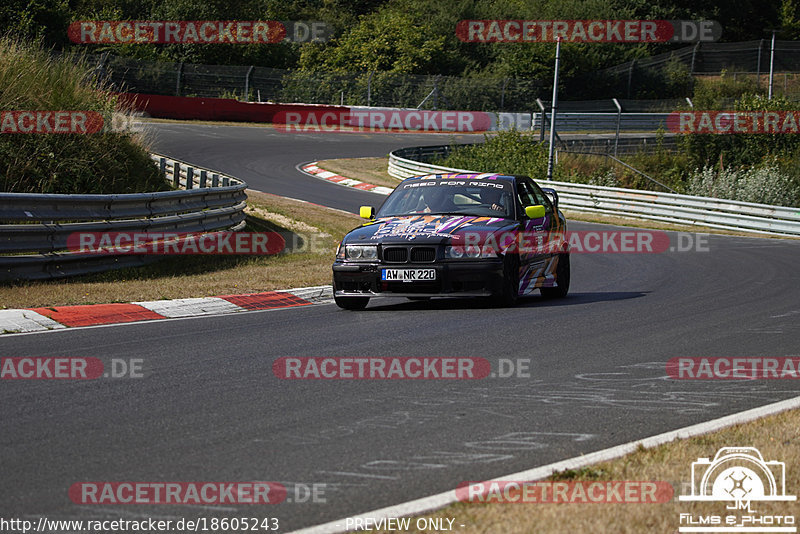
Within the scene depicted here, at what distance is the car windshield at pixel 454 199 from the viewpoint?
11797 mm

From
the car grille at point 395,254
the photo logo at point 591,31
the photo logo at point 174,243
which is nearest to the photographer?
the car grille at point 395,254

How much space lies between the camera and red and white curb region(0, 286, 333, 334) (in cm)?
974

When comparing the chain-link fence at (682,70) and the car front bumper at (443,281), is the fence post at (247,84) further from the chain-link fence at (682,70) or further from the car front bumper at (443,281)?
the car front bumper at (443,281)

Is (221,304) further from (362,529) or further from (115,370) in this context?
(362,529)

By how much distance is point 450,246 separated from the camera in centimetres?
1077

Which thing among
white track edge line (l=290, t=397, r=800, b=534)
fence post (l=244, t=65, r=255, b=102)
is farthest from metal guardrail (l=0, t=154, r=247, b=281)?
fence post (l=244, t=65, r=255, b=102)

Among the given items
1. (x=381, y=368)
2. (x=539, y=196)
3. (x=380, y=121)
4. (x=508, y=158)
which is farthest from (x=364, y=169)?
(x=381, y=368)

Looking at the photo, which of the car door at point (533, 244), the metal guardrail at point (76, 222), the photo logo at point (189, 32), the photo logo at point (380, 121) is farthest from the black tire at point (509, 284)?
the photo logo at point (189, 32)

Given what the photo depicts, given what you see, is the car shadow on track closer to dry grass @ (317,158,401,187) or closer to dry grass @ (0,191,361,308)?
dry grass @ (0,191,361,308)

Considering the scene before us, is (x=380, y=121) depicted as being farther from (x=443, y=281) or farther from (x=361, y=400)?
(x=361, y=400)

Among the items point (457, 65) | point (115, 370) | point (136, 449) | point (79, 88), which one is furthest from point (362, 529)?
point (457, 65)

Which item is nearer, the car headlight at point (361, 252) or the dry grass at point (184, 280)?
the car headlight at point (361, 252)

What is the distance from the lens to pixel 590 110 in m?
57.1

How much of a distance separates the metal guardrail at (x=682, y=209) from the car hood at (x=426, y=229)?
56.5ft
